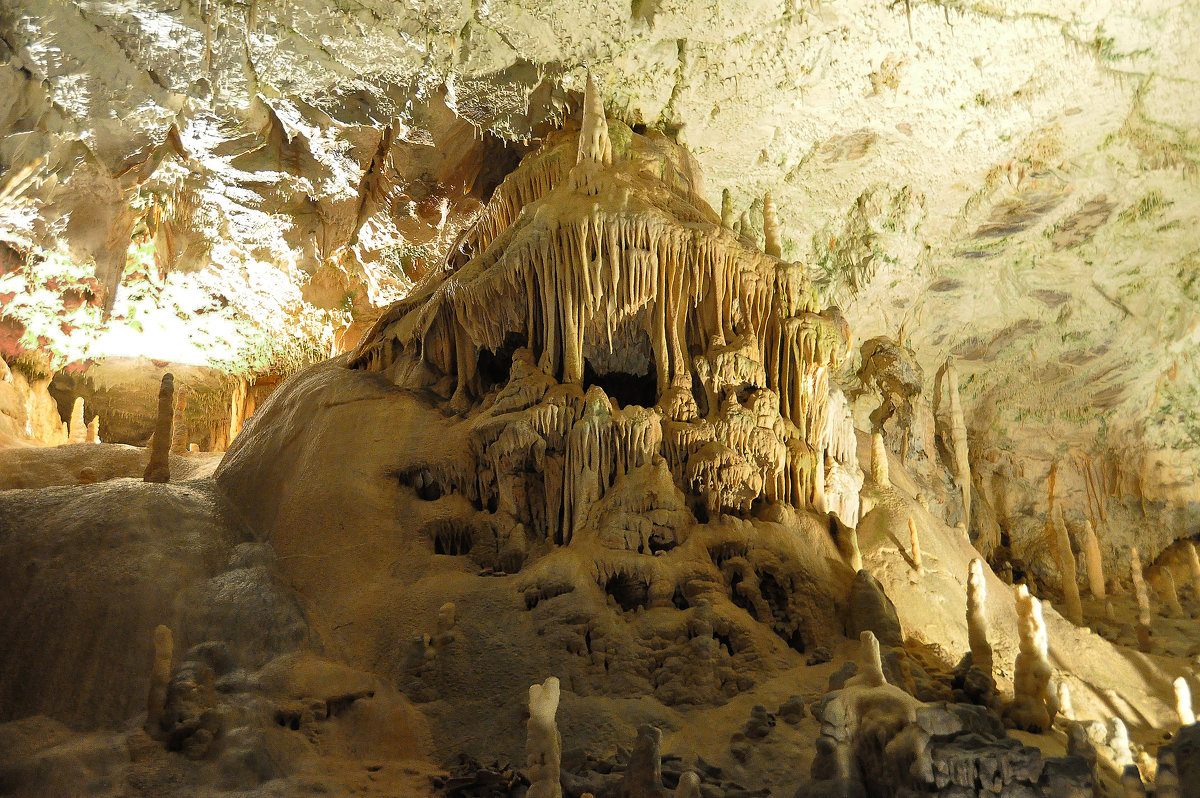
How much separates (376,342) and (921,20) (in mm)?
9074

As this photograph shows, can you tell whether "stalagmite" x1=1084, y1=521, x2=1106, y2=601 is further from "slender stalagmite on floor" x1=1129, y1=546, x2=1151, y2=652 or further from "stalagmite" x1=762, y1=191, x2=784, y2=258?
"stalagmite" x1=762, y1=191, x2=784, y2=258

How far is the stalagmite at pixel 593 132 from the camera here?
42.0 ft

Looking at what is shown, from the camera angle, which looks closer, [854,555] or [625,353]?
[854,555]

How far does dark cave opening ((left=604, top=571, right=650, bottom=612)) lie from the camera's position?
9641mm

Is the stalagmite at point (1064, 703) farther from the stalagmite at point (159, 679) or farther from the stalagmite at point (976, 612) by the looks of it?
the stalagmite at point (159, 679)

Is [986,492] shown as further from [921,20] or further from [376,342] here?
[376,342]

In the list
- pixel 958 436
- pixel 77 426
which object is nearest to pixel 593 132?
pixel 958 436

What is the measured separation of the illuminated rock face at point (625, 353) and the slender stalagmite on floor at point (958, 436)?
7.34m

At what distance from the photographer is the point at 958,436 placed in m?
19.9

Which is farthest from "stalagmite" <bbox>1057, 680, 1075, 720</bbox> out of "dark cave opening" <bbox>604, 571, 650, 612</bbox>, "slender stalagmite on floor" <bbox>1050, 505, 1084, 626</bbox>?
"dark cave opening" <bbox>604, 571, 650, 612</bbox>

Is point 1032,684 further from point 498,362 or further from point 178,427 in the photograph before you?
point 178,427

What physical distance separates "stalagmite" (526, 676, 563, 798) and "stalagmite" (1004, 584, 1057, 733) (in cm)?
504

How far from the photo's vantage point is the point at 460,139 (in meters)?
15.1

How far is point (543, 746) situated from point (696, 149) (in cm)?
1080
